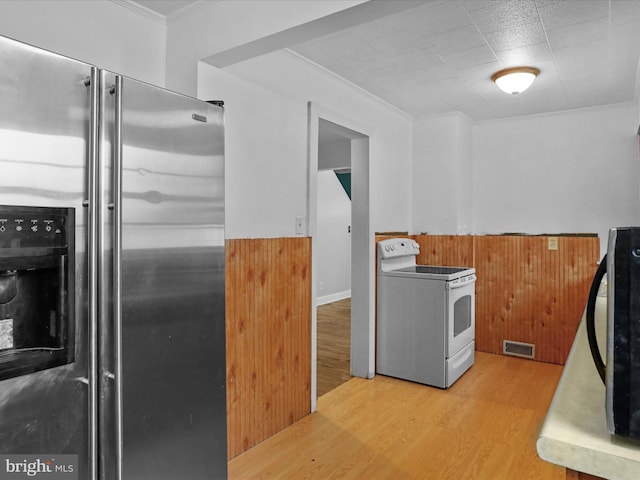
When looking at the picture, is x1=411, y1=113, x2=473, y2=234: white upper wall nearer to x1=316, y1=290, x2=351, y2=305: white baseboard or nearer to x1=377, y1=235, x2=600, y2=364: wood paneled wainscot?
x1=377, y1=235, x2=600, y2=364: wood paneled wainscot

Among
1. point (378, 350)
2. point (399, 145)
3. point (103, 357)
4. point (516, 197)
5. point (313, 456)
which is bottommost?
point (313, 456)

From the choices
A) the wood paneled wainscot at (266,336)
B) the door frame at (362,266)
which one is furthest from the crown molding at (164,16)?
the door frame at (362,266)

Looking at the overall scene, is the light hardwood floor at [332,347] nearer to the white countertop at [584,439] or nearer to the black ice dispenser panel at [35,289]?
the black ice dispenser panel at [35,289]

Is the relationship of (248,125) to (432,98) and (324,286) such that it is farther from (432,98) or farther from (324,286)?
(324,286)

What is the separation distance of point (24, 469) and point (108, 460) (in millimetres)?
251

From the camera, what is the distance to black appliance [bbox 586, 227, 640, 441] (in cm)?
61

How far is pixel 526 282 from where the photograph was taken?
13.5 feet

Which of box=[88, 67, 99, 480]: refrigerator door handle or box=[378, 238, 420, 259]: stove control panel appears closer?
box=[88, 67, 99, 480]: refrigerator door handle

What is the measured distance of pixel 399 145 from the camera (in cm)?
414

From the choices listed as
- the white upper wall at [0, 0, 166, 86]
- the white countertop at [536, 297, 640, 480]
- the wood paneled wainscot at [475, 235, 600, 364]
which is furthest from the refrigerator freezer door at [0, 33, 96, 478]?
the wood paneled wainscot at [475, 235, 600, 364]

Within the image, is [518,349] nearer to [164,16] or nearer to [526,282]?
[526,282]

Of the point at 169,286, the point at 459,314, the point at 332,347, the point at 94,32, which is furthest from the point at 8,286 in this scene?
the point at 332,347

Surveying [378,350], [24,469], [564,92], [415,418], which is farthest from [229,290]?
[564,92]

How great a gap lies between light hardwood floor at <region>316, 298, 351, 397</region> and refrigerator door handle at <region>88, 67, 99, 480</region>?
2.12 m
